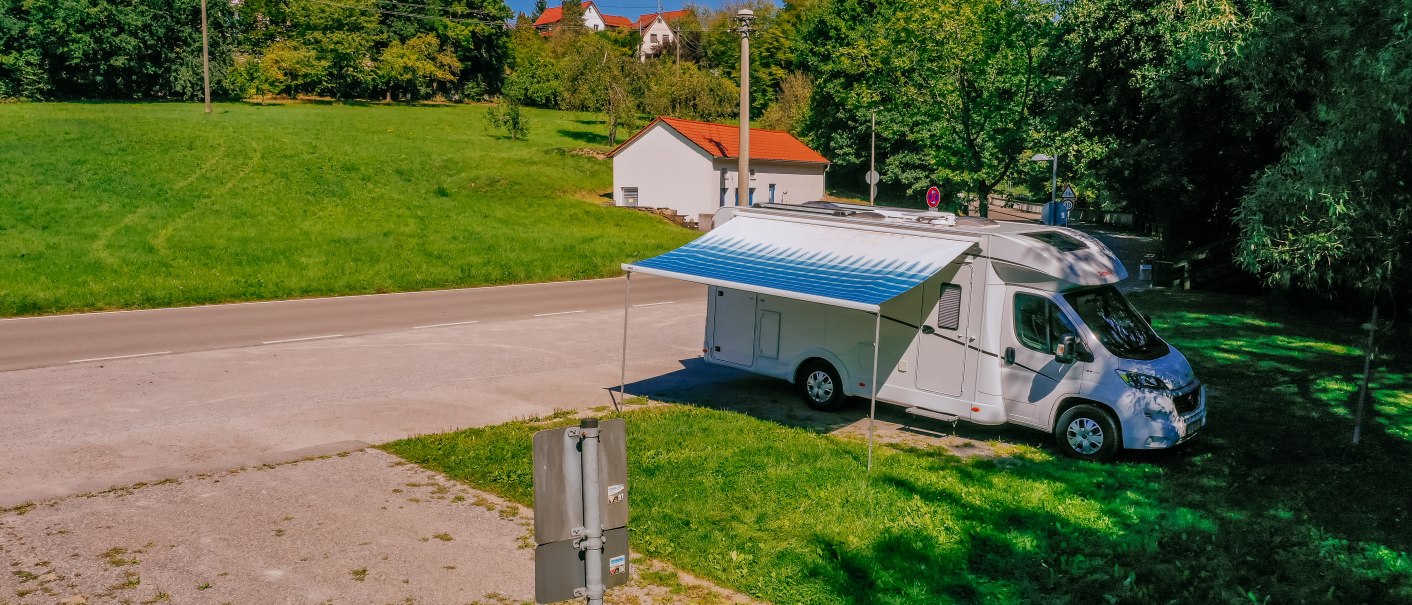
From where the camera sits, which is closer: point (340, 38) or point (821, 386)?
point (821, 386)

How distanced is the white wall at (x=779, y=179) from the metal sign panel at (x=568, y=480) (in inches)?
1633

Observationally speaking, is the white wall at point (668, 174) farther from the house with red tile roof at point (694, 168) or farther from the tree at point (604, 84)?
the tree at point (604, 84)

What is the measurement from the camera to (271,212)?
32781 millimetres

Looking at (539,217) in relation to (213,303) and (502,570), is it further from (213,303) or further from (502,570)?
(502,570)

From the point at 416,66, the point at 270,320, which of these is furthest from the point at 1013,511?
the point at 416,66

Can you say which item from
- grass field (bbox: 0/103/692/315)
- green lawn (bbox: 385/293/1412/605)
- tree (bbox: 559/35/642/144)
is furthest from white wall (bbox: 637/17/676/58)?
green lawn (bbox: 385/293/1412/605)

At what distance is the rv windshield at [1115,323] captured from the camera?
1095 cm

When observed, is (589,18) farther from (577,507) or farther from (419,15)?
(577,507)

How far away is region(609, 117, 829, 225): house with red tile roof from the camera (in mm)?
45500

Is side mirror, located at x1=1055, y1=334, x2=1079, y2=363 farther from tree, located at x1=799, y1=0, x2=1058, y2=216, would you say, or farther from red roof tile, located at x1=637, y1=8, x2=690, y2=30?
red roof tile, located at x1=637, y1=8, x2=690, y2=30

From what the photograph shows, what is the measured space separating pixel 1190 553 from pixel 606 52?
6166cm

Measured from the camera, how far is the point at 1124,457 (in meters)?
10.9

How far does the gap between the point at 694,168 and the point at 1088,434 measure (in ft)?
118

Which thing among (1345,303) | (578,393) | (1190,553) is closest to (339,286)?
(578,393)
